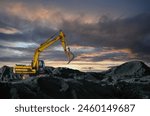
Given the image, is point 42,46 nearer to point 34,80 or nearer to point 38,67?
point 38,67

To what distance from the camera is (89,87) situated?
1970 centimetres

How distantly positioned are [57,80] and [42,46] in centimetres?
1224

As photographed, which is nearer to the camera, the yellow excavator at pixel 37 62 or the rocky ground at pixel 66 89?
the rocky ground at pixel 66 89

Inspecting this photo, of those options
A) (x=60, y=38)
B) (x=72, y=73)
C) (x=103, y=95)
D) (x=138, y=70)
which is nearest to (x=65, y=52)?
(x=60, y=38)

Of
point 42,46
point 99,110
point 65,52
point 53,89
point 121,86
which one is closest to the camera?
point 99,110

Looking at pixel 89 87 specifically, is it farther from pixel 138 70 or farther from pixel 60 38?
pixel 138 70

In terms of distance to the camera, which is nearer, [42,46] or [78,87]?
[78,87]

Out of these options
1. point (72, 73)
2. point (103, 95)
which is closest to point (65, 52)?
point (72, 73)

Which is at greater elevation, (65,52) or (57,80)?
(65,52)

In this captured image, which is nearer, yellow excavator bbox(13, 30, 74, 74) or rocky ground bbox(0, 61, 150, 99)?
rocky ground bbox(0, 61, 150, 99)

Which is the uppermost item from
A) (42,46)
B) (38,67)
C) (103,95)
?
(42,46)

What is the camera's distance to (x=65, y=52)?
→ 28578mm

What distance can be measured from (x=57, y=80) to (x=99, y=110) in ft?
30.9

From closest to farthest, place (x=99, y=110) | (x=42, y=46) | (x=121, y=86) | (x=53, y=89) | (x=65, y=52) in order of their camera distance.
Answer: (x=99, y=110) < (x=53, y=89) < (x=121, y=86) < (x=65, y=52) < (x=42, y=46)
